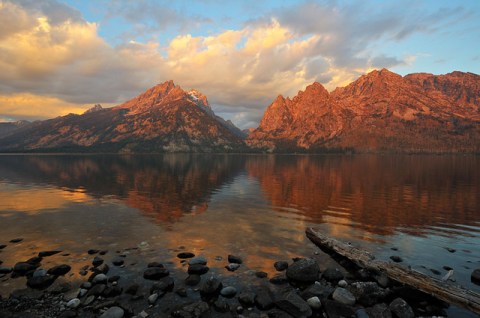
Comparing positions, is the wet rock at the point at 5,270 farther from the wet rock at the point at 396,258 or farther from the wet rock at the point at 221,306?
the wet rock at the point at 396,258

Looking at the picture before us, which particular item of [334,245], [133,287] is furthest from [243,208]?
[133,287]

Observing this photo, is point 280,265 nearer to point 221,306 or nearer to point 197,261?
point 197,261

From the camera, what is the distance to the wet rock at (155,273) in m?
22.0

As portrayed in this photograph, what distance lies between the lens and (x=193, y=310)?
56.7ft

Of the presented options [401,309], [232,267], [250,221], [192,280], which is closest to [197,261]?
[232,267]

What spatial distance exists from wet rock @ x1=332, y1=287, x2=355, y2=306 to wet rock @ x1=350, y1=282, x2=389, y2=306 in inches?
26.9

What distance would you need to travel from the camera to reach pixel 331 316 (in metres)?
17.3

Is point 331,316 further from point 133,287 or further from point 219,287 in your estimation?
point 133,287

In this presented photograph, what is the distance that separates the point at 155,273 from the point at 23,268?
1031 centimetres

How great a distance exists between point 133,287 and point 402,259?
23.1 metres

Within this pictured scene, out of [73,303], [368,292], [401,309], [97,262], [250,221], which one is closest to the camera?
[401,309]

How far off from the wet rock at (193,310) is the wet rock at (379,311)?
9.76 meters

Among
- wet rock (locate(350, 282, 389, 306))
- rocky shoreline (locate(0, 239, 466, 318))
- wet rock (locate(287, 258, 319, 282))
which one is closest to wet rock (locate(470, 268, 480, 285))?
rocky shoreline (locate(0, 239, 466, 318))

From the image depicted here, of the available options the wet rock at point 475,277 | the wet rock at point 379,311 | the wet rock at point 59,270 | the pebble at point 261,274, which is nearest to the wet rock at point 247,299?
the pebble at point 261,274
